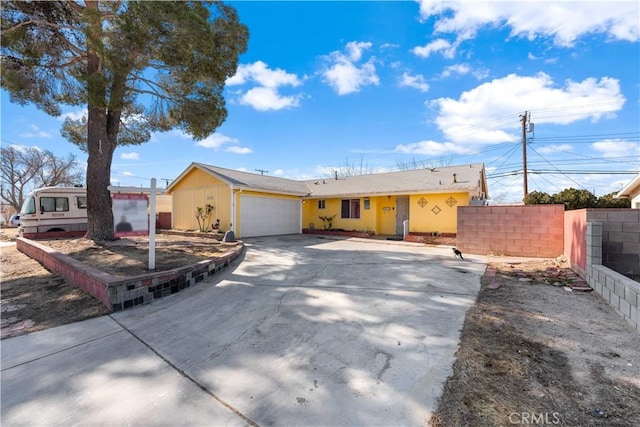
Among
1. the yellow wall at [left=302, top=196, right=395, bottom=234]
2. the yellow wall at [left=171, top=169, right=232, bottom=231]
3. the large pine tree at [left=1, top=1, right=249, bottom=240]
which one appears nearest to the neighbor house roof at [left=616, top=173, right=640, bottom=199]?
the yellow wall at [left=302, top=196, right=395, bottom=234]

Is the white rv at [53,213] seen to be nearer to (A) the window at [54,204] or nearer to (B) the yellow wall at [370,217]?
(A) the window at [54,204]

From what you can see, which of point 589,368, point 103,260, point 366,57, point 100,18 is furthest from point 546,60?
point 103,260

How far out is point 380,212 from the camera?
1577 cm

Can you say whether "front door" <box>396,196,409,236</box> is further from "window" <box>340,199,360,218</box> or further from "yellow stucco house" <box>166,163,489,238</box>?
"window" <box>340,199,360,218</box>

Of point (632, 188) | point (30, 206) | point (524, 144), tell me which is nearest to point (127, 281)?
point (30, 206)

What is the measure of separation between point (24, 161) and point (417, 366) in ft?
136

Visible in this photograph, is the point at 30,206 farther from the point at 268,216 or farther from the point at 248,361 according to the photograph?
the point at 248,361

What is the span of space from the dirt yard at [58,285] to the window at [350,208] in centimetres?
1001

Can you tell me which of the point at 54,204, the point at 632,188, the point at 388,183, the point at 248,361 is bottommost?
the point at 248,361

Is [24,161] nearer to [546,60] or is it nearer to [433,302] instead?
[433,302]

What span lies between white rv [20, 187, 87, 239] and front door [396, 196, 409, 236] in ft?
50.3

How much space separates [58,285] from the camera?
5.42 meters

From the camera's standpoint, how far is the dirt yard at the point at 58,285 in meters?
3.95

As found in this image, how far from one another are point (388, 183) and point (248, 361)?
46.5 ft
